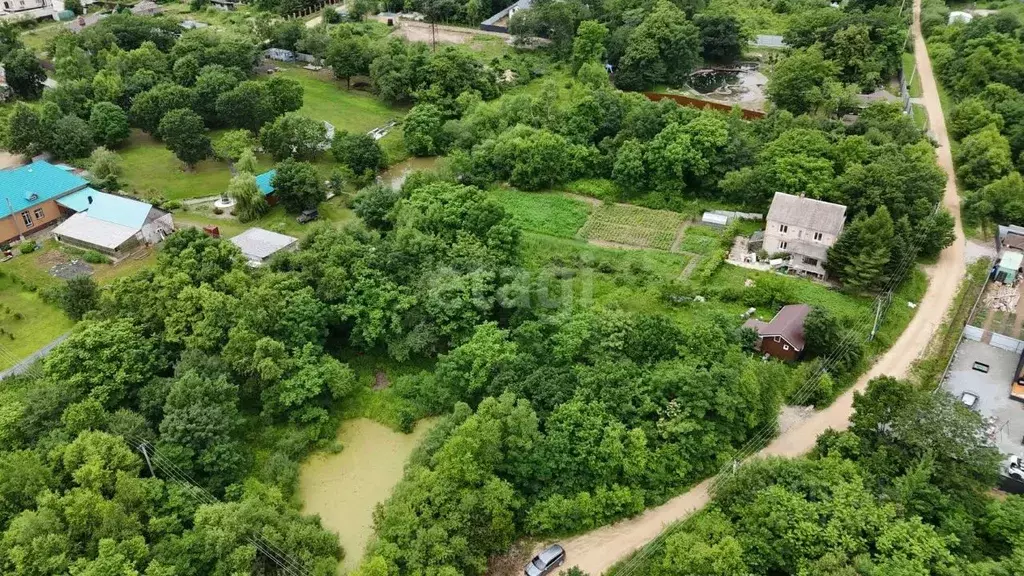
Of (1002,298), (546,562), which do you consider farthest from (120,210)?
(1002,298)

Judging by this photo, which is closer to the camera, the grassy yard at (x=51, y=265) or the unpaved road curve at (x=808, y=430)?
the unpaved road curve at (x=808, y=430)

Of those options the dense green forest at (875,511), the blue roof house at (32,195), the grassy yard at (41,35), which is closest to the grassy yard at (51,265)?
the blue roof house at (32,195)

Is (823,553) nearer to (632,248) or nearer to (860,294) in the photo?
(860,294)

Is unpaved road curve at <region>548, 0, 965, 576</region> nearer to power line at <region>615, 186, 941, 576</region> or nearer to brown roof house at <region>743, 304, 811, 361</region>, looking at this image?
power line at <region>615, 186, 941, 576</region>

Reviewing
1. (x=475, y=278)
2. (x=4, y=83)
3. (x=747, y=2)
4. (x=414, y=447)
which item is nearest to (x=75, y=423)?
(x=414, y=447)

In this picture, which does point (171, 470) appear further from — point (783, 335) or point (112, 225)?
point (783, 335)

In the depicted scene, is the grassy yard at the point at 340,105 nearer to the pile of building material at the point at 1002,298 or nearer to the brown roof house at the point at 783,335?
the brown roof house at the point at 783,335

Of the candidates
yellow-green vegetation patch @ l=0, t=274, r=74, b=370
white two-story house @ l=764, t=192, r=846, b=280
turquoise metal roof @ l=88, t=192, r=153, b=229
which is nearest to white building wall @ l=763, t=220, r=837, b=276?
white two-story house @ l=764, t=192, r=846, b=280
